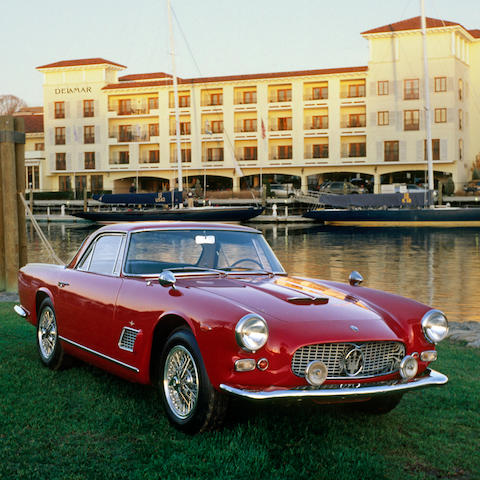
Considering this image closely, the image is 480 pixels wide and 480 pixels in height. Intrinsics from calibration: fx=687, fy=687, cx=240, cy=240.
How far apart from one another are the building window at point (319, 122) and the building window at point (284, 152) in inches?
134

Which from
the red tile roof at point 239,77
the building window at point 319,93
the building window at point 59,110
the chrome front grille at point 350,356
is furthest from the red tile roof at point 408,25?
the chrome front grille at point 350,356

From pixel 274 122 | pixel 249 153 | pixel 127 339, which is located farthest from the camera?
pixel 249 153

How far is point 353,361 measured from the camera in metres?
4.93

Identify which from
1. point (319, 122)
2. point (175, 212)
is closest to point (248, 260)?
point (175, 212)

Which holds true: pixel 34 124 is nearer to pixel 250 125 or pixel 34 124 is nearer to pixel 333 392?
pixel 250 125

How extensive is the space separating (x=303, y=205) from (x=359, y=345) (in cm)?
6059

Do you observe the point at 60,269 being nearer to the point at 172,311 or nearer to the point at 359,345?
the point at 172,311

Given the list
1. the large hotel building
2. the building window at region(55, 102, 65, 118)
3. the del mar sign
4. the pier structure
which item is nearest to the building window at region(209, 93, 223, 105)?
the large hotel building

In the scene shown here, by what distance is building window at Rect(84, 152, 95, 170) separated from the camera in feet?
257

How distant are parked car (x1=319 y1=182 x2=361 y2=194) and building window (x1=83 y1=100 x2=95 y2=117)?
28.7m

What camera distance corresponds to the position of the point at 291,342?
4738 millimetres

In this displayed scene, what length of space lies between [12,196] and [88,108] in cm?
6838

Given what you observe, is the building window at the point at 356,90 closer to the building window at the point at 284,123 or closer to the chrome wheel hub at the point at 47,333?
the building window at the point at 284,123

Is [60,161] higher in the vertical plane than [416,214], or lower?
higher
